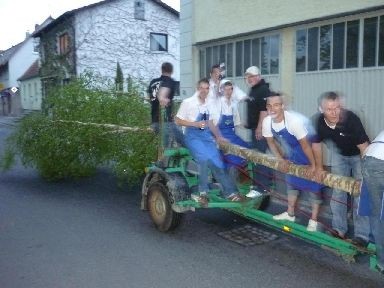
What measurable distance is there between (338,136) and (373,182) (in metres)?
0.92

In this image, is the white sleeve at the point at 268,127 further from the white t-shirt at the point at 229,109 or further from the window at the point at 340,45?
the window at the point at 340,45

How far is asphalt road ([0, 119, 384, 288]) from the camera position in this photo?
4422mm

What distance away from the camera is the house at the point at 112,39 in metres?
29.5

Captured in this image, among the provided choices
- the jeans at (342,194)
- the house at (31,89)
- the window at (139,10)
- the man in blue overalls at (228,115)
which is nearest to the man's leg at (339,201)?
the jeans at (342,194)

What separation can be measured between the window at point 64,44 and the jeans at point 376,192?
2871 cm

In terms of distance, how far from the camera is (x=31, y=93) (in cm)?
4138

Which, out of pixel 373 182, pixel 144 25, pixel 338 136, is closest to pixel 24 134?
pixel 338 136

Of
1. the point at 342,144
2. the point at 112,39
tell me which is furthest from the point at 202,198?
the point at 112,39

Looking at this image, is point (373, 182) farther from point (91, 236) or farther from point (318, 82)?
point (318, 82)

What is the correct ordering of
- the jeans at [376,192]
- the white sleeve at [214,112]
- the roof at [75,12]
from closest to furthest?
Answer: the jeans at [376,192]
the white sleeve at [214,112]
the roof at [75,12]

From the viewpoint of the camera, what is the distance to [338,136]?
15.0ft

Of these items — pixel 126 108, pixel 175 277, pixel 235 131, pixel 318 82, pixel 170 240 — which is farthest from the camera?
pixel 318 82

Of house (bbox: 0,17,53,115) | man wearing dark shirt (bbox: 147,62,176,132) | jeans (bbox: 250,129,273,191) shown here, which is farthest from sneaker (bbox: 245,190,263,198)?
house (bbox: 0,17,53,115)

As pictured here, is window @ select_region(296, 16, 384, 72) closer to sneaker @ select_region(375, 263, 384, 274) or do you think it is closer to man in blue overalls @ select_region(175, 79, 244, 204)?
man in blue overalls @ select_region(175, 79, 244, 204)
